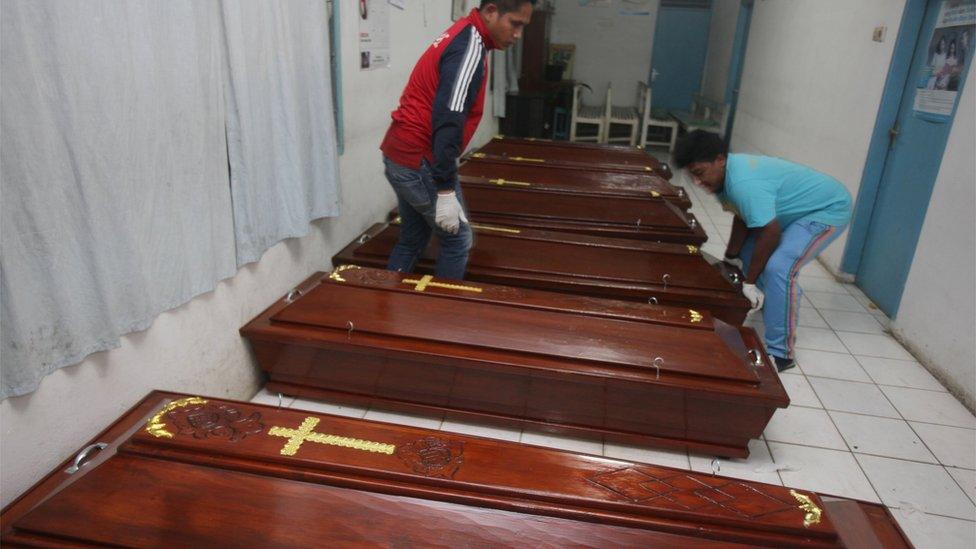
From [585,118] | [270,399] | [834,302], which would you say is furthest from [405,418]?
[585,118]

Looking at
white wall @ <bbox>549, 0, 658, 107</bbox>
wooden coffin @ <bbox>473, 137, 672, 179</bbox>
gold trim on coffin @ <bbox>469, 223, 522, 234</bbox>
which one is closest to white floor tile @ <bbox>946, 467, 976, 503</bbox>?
gold trim on coffin @ <bbox>469, 223, 522, 234</bbox>

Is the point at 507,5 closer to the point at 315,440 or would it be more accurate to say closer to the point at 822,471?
the point at 315,440

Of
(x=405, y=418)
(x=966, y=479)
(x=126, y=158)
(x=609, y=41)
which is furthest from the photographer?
(x=609, y=41)

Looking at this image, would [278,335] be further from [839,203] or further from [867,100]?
[867,100]

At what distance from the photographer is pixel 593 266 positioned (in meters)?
2.66

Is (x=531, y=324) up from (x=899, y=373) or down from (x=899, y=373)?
up

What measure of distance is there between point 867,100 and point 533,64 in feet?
13.5

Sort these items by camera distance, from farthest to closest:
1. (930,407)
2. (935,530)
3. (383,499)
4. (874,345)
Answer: (874,345)
(930,407)
(935,530)
(383,499)

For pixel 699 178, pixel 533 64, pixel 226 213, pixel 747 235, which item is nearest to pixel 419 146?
pixel 226 213

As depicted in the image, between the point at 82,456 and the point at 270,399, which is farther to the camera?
the point at 270,399

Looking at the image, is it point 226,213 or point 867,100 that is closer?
point 226,213

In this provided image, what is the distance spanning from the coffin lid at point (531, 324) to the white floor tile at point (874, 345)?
1203mm

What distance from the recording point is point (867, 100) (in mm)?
3578

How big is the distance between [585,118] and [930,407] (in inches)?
218
